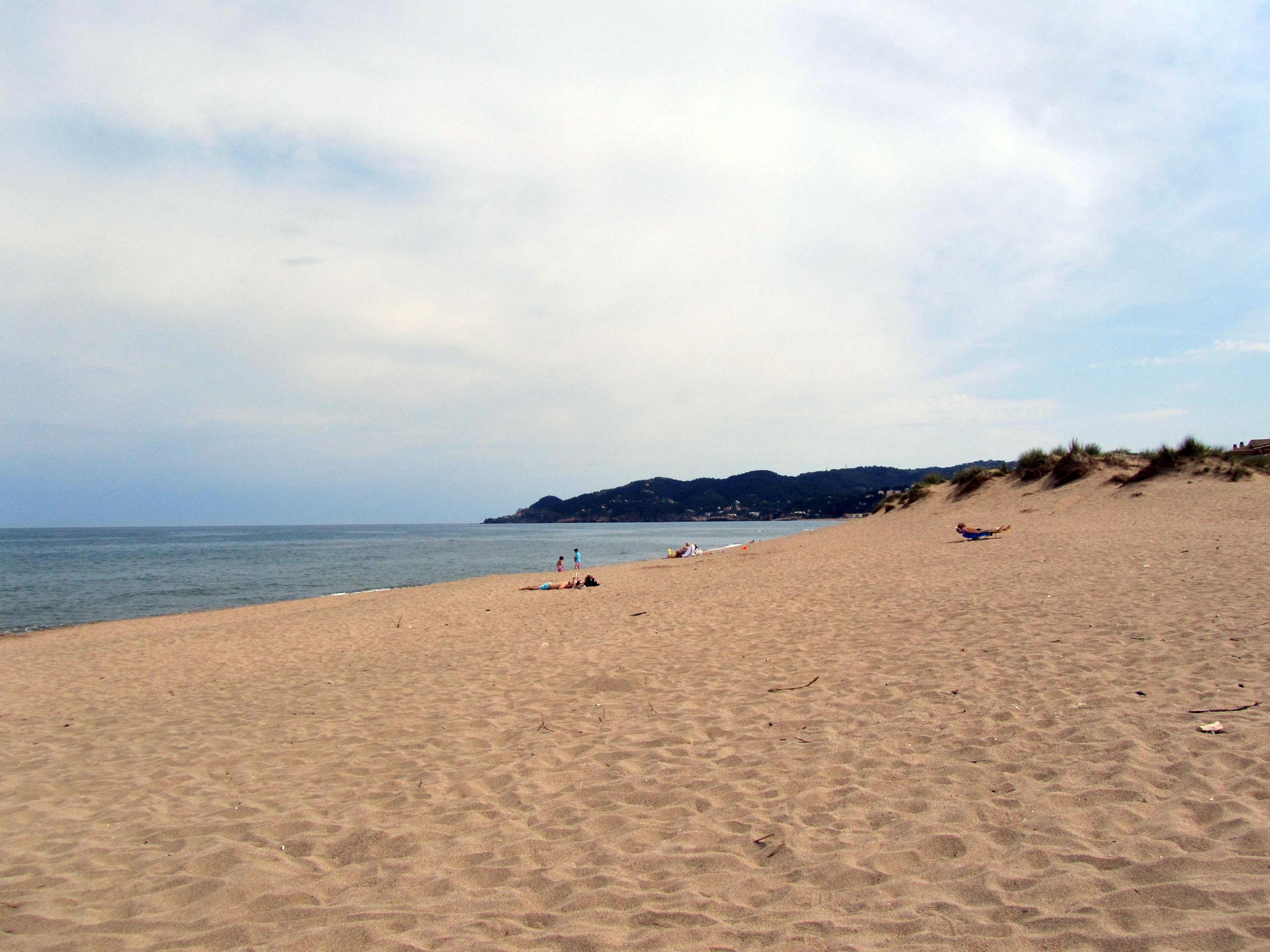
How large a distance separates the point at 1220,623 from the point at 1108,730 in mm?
3821

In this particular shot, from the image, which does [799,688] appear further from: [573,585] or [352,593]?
[352,593]

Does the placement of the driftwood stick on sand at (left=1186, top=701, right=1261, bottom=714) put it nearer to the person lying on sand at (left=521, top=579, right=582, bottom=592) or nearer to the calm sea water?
the person lying on sand at (left=521, top=579, right=582, bottom=592)

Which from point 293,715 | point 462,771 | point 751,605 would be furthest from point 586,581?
point 462,771

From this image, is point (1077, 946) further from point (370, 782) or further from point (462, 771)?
point (370, 782)

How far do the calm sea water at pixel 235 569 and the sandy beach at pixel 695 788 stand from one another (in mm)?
17338

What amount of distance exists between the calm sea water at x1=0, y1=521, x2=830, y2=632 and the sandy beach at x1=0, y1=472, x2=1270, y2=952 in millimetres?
17338

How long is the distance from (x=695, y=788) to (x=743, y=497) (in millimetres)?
151885

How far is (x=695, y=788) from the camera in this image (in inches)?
183

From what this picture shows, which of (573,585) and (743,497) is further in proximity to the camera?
(743,497)

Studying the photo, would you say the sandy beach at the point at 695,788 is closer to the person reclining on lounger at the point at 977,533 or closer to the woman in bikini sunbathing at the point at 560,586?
the woman in bikini sunbathing at the point at 560,586

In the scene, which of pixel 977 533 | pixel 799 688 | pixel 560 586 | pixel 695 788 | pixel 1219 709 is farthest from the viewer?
pixel 977 533

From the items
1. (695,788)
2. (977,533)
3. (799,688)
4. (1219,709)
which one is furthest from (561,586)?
(1219,709)

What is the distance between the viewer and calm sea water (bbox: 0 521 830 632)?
25062 millimetres

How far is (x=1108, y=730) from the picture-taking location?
479 cm
